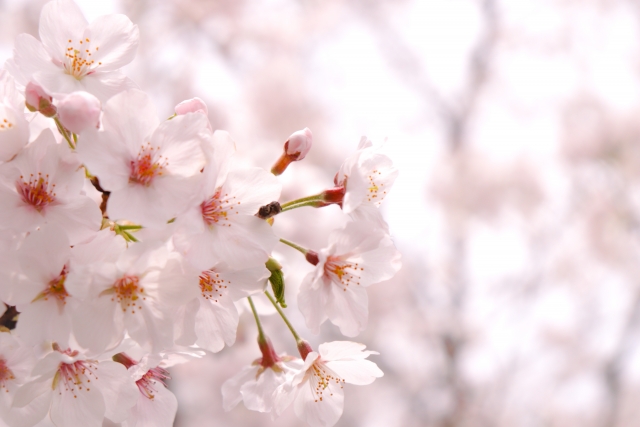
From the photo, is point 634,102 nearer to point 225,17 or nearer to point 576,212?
point 576,212

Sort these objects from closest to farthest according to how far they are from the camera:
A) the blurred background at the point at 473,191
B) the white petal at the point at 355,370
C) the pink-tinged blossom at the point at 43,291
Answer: the pink-tinged blossom at the point at 43,291
the white petal at the point at 355,370
the blurred background at the point at 473,191

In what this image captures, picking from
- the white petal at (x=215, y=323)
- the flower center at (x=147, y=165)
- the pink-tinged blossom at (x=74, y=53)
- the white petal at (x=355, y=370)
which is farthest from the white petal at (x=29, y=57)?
the white petal at (x=355, y=370)

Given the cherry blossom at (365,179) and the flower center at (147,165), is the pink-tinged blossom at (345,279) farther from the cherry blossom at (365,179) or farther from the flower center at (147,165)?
the flower center at (147,165)

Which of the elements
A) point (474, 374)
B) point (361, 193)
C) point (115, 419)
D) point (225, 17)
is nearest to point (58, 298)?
point (115, 419)

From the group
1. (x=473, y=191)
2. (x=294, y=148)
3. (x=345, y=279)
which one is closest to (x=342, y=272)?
(x=345, y=279)

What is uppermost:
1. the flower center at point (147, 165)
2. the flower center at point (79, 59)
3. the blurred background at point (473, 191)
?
the flower center at point (79, 59)

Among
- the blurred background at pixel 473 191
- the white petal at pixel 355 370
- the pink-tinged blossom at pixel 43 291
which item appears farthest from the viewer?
the blurred background at pixel 473 191

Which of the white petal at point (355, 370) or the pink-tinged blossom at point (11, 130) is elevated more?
the pink-tinged blossom at point (11, 130)

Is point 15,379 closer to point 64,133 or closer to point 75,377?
point 75,377
